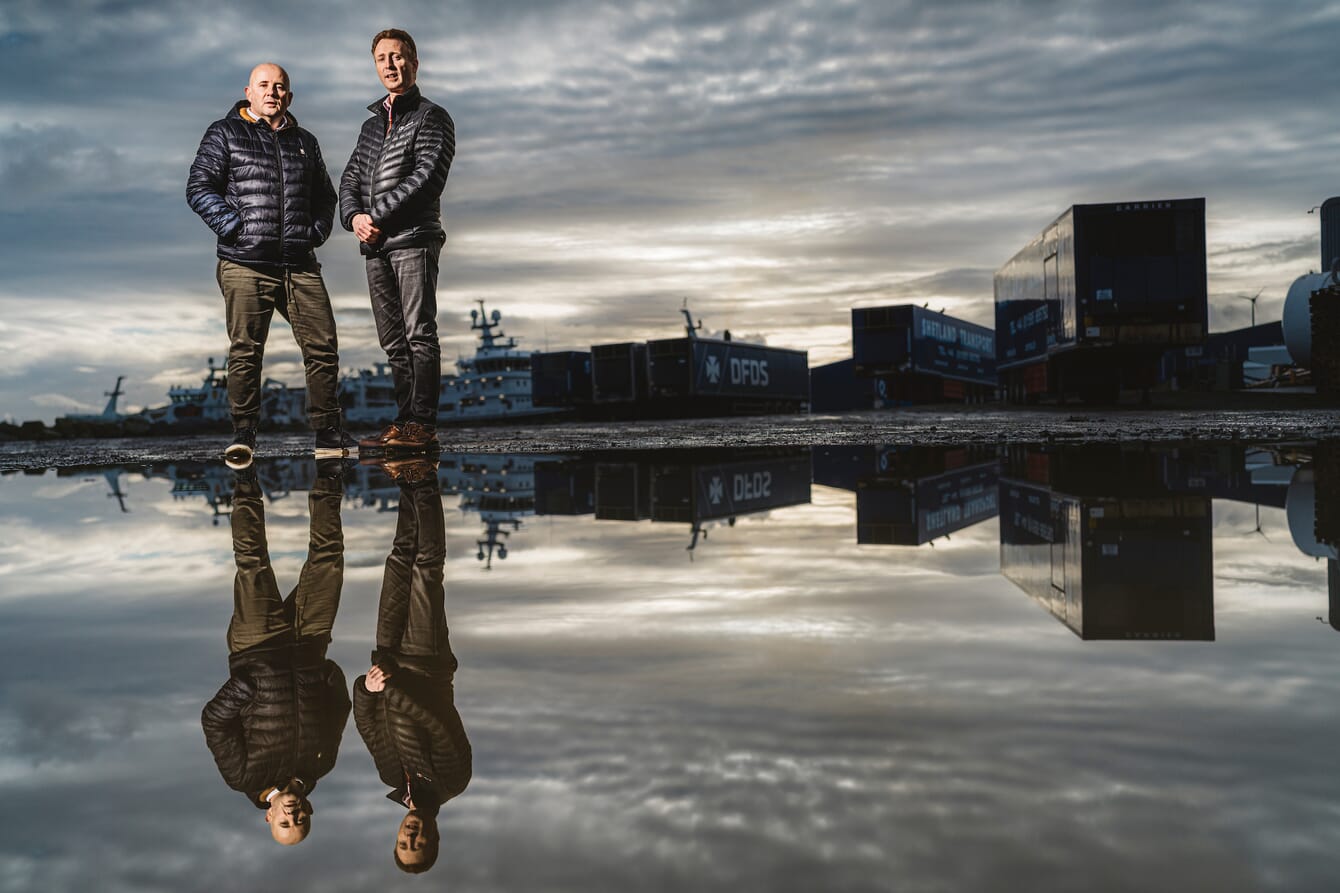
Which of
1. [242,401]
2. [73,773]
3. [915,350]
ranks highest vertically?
[915,350]

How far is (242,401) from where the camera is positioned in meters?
7.30

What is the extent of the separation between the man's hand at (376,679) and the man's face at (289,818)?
47cm

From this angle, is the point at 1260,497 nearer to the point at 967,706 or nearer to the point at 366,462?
the point at 967,706

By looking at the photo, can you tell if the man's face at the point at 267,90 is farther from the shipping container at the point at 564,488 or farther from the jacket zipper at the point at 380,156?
the shipping container at the point at 564,488

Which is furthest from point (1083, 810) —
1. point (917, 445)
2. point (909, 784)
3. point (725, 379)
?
point (725, 379)

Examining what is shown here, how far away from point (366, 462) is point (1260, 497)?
6088 millimetres

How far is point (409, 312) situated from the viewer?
7344mm

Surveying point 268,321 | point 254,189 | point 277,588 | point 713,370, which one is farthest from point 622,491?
point 713,370

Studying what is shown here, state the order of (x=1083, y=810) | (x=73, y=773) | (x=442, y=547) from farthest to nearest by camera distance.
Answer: (x=442, y=547), (x=73, y=773), (x=1083, y=810)

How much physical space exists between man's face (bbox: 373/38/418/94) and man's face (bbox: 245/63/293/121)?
615mm

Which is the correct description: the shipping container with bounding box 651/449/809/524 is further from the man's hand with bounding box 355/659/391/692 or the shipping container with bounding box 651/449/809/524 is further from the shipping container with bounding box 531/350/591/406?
the shipping container with bounding box 531/350/591/406

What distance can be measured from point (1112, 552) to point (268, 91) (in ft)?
19.7

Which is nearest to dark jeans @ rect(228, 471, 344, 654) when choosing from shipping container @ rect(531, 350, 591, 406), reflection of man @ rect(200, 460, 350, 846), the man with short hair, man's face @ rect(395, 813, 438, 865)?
reflection of man @ rect(200, 460, 350, 846)

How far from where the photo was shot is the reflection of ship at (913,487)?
139 inches
